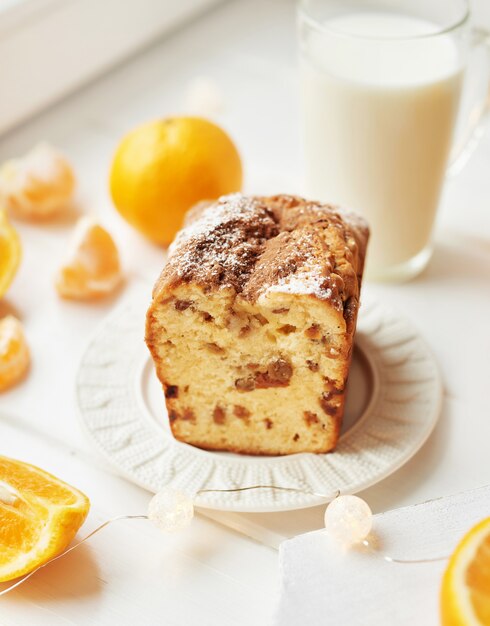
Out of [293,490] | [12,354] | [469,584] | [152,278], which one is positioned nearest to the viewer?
[469,584]

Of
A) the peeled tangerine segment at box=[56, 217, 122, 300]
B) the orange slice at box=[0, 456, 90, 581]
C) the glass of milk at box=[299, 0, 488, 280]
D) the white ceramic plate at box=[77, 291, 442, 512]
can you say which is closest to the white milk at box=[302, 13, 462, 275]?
the glass of milk at box=[299, 0, 488, 280]

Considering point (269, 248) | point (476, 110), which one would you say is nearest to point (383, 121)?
point (476, 110)

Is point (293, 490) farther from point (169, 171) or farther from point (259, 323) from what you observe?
point (169, 171)

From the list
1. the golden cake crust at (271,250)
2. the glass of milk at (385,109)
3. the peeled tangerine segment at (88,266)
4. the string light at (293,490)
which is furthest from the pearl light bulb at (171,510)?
the glass of milk at (385,109)

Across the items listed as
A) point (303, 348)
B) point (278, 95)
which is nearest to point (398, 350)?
point (303, 348)

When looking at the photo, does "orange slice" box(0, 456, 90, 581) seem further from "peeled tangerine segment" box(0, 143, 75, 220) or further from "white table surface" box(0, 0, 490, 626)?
"peeled tangerine segment" box(0, 143, 75, 220)

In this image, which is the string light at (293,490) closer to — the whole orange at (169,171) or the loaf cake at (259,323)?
the loaf cake at (259,323)
